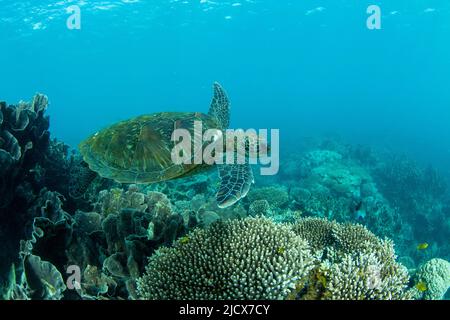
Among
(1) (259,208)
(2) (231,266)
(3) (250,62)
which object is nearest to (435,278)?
(2) (231,266)

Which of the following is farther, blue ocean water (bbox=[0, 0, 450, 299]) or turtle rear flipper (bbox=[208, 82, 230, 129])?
turtle rear flipper (bbox=[208, 82, 230, 129])

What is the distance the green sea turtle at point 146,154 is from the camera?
213 inches

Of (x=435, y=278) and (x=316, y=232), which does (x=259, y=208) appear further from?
(x=435, y=278)

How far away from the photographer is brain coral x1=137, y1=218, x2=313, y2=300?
3.23 m

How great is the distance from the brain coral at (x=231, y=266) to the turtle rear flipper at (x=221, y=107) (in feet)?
13.4

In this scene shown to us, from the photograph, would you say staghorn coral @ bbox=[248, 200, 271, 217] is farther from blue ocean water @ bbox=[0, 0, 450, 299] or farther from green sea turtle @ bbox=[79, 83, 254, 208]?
green sea turtle @ bbox=[79, 83, 254, 208]

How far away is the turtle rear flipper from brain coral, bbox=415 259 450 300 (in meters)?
4.90

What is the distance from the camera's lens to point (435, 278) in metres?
5.24

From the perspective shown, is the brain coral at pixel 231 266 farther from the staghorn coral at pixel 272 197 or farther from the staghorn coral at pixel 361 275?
the staghorn coral at pixel 272 197

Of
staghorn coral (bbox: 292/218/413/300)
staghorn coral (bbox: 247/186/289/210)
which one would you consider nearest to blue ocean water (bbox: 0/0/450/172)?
staghorn coral (bbox: 247/186/289/210)

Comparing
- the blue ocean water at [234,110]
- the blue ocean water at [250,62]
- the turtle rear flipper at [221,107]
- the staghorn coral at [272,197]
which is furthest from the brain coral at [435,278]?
the blue ocean water at [250,62]

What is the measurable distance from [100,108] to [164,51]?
71279 mm

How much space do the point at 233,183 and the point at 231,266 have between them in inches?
73.6

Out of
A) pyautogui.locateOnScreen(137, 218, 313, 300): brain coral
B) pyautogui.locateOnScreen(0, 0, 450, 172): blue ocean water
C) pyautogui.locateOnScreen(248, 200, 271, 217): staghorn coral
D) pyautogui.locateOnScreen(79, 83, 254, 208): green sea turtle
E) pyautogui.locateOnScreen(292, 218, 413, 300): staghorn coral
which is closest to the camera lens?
pyautogui.locateOnScreen(137, 218, 313, 300): brain coral
